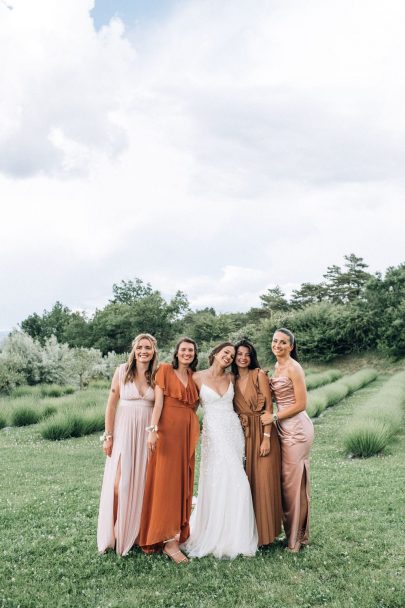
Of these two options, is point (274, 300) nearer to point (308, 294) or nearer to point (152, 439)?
point (308, 294)

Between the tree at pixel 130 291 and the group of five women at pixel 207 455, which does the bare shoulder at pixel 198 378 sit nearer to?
the group of five women at pixel 207 455

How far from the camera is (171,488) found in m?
5.38

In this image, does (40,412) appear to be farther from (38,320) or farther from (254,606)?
(38,320)

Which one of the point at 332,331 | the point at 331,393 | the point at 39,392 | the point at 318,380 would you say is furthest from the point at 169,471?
the point at 332,331

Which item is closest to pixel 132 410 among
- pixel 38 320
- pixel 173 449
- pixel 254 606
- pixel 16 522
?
pixel 173 449

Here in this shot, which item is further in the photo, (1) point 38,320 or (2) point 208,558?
(1) point 38,320

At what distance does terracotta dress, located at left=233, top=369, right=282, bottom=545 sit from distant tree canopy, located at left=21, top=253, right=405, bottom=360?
95.9ft

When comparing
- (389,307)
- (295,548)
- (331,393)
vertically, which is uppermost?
(389,307)

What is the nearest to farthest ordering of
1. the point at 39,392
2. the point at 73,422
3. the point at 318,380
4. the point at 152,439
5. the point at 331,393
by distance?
the point at 152,439 → the point at 73,422 → the point at 331,393 → the point at 39,392 → the point at 318,380

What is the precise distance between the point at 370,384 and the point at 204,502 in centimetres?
2477

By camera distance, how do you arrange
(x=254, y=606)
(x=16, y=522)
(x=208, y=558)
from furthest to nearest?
(x=16, y=522) → (x=208, y=558) → (x=254, y=606)

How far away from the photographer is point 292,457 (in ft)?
18.2

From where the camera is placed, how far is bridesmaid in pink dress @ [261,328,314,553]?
5535mm

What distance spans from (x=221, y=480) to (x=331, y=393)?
15842 mm
